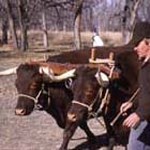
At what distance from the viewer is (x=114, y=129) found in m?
8.67

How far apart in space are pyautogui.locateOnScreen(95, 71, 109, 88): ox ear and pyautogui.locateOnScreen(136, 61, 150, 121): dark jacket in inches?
76.0

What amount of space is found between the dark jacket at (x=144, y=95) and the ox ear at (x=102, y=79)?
193 cm

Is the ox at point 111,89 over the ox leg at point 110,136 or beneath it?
over

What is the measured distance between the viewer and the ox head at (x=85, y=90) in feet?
25.7

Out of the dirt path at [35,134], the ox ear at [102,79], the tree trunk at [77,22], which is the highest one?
the ox ear at [102,79]

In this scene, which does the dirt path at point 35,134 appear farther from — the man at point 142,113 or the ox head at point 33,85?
the man at point 142,113

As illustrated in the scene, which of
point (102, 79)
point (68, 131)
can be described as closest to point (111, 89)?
point (102, 79)

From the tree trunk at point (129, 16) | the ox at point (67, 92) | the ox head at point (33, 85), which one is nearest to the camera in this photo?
the ox at point (67, 92)

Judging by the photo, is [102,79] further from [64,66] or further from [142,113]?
[142,113]

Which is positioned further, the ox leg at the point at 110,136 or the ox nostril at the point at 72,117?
the ox leg at the point at 110,136

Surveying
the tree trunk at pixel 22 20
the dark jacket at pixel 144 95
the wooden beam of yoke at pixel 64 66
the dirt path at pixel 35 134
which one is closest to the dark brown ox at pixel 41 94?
the wooden beam of yoke at pixel 64 66

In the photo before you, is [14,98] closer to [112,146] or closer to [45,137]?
[45,137]

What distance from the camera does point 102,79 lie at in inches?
316

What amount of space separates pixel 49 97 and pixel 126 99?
1278 millimetres
